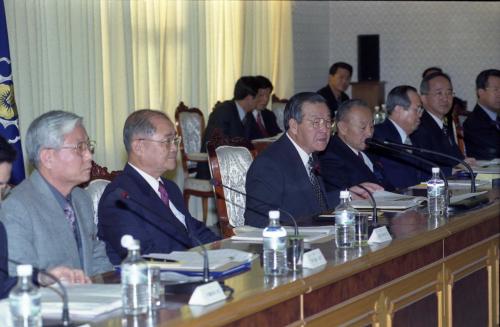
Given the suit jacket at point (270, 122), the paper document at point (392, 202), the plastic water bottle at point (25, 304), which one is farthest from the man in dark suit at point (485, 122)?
the plastic water bottle at point (25, 304)

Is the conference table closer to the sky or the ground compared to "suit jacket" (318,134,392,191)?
closer to the ground

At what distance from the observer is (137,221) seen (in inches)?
135

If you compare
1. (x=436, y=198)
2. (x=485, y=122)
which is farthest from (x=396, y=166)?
(x=485, y=122)

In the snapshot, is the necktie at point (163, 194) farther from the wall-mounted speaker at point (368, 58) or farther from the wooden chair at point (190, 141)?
the wall-mounted speaker at point (368, 58)

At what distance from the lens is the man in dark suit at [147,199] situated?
3418 millimetres

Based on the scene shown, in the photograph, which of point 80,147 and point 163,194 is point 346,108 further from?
point 80,147

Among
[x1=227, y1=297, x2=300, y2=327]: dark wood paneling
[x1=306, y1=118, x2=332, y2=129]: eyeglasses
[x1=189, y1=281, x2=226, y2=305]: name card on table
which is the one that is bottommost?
[x1=227, y1=297, x2=300, y2=327]: dark wood paneling

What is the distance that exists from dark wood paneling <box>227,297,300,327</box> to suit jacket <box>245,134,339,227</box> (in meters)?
1.41

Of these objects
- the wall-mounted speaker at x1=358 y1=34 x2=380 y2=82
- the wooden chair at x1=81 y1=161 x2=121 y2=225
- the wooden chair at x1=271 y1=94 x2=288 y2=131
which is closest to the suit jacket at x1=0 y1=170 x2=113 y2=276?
the wooden chair at x1=81 y1=161 x2=121 y2=225

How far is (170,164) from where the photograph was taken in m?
3.66

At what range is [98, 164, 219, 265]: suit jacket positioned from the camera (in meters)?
3.41

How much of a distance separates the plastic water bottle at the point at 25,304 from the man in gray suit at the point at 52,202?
82 centimetres

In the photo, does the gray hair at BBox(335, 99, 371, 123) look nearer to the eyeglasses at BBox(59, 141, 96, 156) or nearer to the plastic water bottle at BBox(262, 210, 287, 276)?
the eyeglasses at BBox(59, 141, 96, 156)

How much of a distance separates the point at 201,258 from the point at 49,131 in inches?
26.6
